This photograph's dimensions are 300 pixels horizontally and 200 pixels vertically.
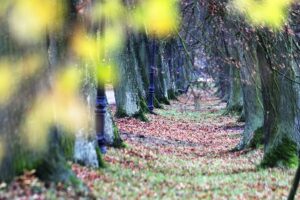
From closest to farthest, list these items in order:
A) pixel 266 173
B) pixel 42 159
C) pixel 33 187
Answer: pixel 33 187 → pixel 42 159 → pixel 266 173

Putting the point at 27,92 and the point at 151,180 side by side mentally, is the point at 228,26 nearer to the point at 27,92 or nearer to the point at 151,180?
the point at 151,180

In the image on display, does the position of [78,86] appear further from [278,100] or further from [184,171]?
[278,100]

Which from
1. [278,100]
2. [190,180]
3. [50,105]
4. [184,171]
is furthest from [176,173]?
[50,105]

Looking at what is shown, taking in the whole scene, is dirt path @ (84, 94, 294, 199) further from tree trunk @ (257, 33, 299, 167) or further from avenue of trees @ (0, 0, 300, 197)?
avenue of trees @ (0, 0, 300, 197)

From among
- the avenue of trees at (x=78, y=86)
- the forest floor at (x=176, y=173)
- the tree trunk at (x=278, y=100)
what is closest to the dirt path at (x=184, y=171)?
the forest floor at (x=176, y=173)

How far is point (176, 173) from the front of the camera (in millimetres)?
12523

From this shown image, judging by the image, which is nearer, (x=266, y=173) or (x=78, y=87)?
(x=78, y=87)

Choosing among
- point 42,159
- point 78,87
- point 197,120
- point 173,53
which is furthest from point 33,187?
point 173,53

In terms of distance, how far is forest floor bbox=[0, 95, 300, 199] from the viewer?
376 inches

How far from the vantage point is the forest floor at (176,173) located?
956 centimetres

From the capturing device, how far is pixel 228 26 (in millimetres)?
15391

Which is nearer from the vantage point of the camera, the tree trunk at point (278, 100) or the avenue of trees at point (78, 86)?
the avenue of trees at point (78, 86)

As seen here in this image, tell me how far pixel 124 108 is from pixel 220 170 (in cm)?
1223

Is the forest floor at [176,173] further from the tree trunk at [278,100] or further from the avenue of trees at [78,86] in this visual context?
the tree trunk at [278,100]
